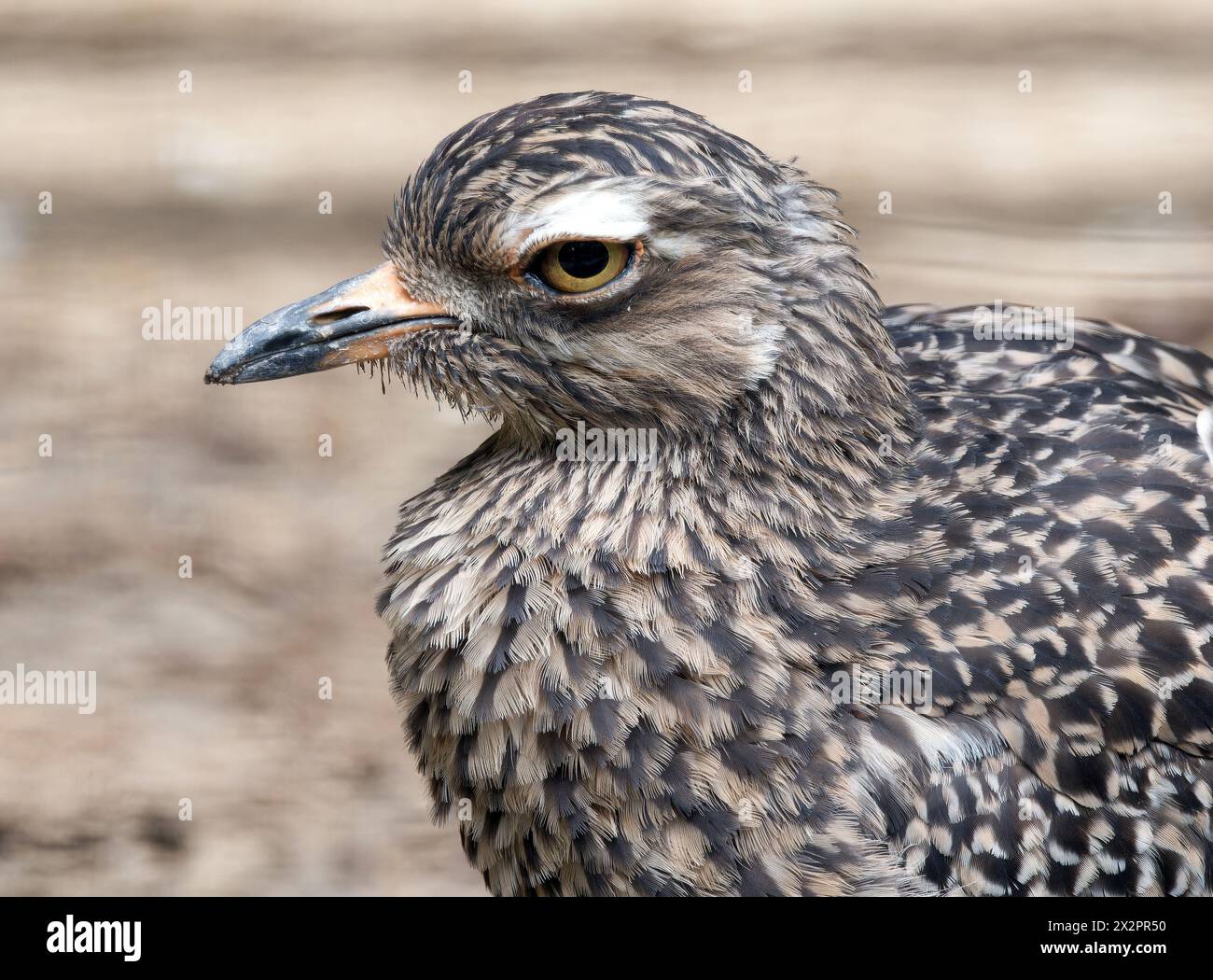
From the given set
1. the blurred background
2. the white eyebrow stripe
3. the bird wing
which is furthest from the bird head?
the blurred background

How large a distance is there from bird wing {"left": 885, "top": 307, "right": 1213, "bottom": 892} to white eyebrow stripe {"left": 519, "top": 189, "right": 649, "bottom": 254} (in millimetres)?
930

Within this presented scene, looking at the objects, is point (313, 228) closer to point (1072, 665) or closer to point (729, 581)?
point (729, 581)

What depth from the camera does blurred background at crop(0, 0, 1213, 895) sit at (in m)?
5.59

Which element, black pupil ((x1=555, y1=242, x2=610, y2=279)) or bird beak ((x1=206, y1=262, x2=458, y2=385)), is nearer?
black pupil ((x1=555, y1=242, x2=610, y2=279))

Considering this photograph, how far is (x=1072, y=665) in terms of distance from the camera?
320cm

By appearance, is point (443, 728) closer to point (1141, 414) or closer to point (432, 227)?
point (432, 227)

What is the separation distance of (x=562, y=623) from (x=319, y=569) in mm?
2893

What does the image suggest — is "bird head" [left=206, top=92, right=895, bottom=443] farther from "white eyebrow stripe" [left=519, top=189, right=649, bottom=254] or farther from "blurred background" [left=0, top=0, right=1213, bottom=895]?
"blurred background" [left=0, top=0, right=1213, bottom=895]

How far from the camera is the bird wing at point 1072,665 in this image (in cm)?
317

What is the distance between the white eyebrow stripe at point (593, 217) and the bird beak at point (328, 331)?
402 mm

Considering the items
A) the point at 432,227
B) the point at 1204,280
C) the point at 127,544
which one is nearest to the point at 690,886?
the point at 432,227

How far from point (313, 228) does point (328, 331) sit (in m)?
3.68

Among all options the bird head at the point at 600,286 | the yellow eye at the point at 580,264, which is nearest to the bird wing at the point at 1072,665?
the bird head at the point at 600,286

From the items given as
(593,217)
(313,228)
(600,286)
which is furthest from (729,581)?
(313,228)
